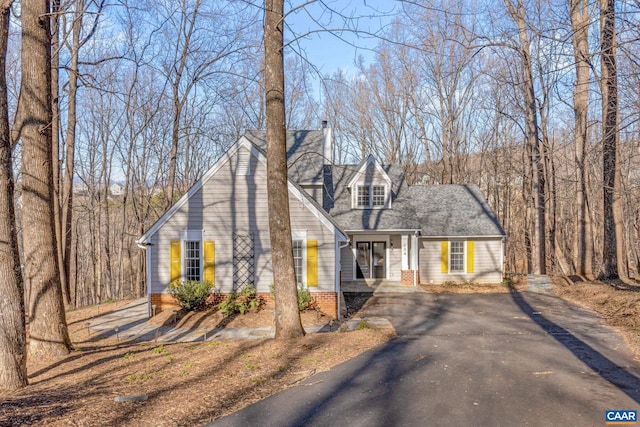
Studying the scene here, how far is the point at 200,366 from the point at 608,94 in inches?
614

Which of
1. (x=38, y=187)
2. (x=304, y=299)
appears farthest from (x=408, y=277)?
(x=38, y=187)

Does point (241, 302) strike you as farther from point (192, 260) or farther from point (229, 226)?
point (229, 226)

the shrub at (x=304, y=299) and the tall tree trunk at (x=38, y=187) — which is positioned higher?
the tall tree trunk at (x=38, y=187)

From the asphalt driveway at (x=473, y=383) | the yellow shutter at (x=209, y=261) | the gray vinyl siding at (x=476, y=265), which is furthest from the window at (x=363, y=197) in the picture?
the asphalt driveway at (x=473, y=383)

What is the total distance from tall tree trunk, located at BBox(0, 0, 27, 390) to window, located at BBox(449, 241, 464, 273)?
1738cm

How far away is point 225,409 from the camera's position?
5129 mm

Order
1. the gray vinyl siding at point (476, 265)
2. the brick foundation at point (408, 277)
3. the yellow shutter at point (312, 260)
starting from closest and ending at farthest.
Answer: the yellow shutter at point (312, 260)
the brick foundation at point (408, 277)
the gray vinyl siding at point (476, 265)

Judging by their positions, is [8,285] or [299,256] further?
[299,256]

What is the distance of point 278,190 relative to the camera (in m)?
8.63

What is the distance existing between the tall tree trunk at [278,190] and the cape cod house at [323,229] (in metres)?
1.11

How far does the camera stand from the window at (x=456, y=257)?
66.0 feet

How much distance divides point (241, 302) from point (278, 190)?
5680mm

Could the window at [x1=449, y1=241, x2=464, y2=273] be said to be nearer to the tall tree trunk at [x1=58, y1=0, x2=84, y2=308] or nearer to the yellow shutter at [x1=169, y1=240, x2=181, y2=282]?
the yellow shutter at [x1=169, y1=240, x2=181, y2=282]

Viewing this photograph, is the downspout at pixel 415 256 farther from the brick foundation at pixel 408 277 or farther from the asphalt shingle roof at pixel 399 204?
the asphalt shingle roof at pixel 399 204
